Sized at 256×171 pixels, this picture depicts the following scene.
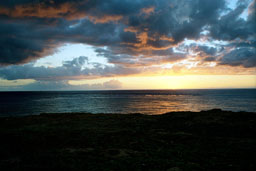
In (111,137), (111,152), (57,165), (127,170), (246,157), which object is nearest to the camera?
(127,170)

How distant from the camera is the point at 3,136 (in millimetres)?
13273

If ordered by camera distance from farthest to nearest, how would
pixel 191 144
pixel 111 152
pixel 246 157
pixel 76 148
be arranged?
pixel 191 144, pixel 76 148, pixel 111 152, pixel 246 157

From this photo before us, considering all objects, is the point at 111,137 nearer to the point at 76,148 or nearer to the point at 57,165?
the point at 76,148

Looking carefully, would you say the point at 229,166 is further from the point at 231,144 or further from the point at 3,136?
the point at 3,136

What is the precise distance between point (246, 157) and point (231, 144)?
2298 millimetres

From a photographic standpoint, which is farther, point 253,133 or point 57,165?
point 253,133

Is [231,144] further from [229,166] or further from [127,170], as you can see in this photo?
[127,170]

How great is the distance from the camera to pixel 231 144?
11.2 meters

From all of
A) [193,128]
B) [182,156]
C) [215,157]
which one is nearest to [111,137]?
[182,156]

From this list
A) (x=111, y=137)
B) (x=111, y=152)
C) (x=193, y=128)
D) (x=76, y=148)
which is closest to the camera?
(x=111, y=152)

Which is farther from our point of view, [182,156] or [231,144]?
[231,144]

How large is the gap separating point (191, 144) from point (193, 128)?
18.4ft

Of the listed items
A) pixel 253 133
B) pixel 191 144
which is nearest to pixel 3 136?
pixel 191 144

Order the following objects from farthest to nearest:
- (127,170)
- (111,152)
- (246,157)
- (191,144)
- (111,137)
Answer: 1. (111,137)
2. (191,144)
3. (111,152)
4. (246,157)
5. (127,170)
